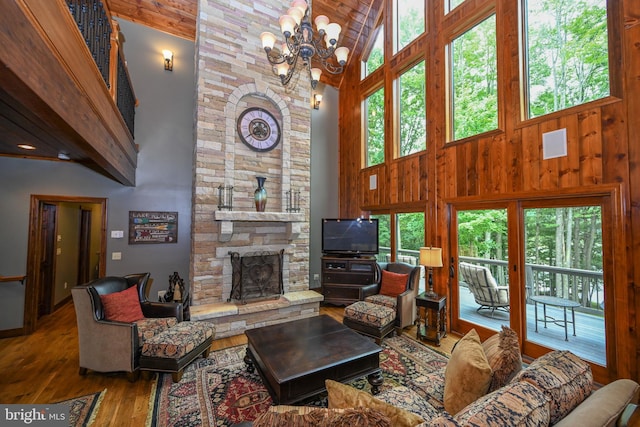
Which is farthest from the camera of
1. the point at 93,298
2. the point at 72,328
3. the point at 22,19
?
the point at 72,328

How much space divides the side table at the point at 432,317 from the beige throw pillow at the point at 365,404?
2.73 m

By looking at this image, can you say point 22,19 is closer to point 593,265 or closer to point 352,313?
point 352,313

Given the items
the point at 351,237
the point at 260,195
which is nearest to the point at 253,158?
the point at 260,195

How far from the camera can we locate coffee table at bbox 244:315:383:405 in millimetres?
2074

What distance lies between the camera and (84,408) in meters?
2.25

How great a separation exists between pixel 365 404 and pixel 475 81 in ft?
14.1

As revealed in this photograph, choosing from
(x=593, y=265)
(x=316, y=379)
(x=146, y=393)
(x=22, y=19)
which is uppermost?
(x=22, y=19)

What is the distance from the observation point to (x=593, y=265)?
276cm

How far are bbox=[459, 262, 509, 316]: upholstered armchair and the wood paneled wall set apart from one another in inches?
14.1

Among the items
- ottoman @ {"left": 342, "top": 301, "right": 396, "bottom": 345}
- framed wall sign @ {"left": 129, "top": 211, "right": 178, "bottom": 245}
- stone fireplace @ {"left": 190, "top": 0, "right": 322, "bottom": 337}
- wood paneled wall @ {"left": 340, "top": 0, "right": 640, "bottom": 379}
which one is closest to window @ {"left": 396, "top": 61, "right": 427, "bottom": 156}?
wood paneled wall @ {"left": 340, "top": 0, "right": 640, "bottom": 379}

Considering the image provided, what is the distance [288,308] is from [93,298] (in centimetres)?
248

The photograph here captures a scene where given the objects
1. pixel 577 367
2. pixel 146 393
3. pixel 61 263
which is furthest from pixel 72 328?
pixel 577 367

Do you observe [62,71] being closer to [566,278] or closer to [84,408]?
[84,408]

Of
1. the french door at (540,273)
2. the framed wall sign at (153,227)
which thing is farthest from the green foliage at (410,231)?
the framed wall sign at (153,227)
